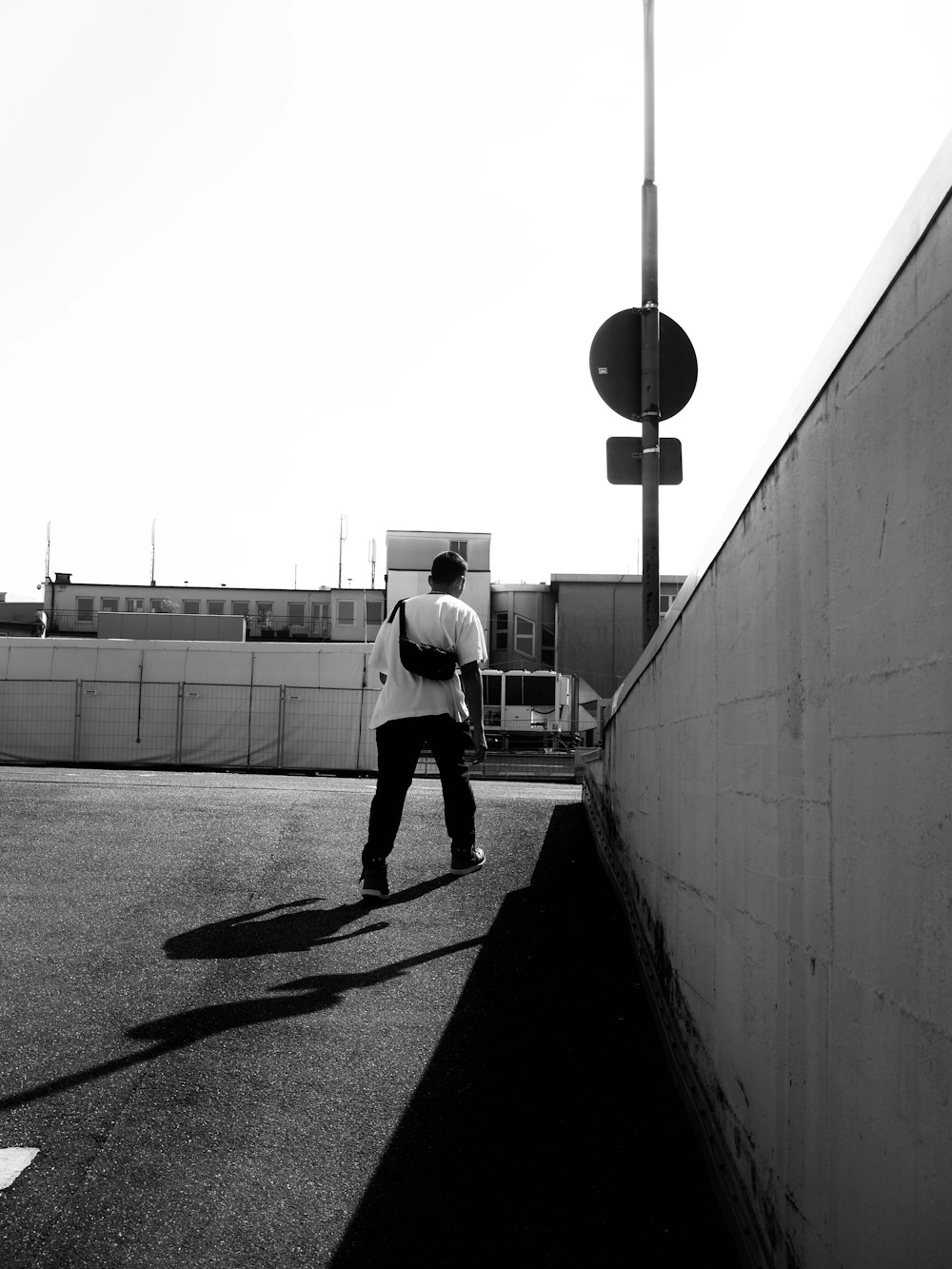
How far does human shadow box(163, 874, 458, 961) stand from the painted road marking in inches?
59.3

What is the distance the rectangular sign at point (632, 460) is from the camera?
22.4 feet

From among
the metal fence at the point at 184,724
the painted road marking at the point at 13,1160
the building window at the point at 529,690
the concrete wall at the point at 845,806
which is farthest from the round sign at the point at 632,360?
the building window at the point at 529,690

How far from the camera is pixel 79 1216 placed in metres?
2.29

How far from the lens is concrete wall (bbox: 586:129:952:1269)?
1363 millimetres

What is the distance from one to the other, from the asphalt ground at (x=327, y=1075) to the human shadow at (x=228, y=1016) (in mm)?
11

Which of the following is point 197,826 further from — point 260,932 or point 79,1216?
point 79,1216

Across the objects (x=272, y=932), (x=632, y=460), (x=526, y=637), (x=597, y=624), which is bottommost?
(x=272, y=932)

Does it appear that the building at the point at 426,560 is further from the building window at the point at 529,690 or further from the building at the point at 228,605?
the building at the point at 228,605

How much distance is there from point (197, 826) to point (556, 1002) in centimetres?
333

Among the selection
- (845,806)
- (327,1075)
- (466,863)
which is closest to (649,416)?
(466,863)

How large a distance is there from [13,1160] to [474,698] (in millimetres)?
3192

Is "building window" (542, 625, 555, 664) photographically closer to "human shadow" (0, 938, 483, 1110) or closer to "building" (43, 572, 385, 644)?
"building" (43, 572, 385, 644)

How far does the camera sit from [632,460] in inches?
270

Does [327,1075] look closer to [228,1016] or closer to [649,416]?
[228,1016]
